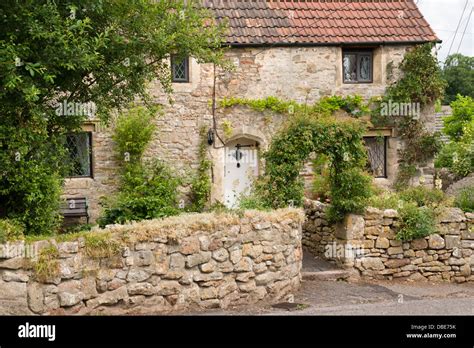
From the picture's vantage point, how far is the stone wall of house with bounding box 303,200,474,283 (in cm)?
1207

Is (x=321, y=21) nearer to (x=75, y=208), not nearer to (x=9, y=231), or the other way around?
(x=75, y=208)

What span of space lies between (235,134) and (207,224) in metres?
7.23

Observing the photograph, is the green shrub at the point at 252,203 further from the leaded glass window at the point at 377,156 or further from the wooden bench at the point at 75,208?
the leaded glass window at the point at 377,156

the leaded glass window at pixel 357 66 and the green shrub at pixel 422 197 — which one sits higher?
the leaded glass window at pixel 357 66

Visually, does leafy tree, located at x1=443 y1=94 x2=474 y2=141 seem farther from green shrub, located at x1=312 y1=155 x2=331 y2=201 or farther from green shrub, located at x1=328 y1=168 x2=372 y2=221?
green shrub, located at x1=328 y1=168 x2=372 y2=221

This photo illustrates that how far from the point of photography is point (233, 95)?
16.1m

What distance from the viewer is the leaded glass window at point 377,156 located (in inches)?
669

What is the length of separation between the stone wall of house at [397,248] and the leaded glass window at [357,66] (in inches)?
216

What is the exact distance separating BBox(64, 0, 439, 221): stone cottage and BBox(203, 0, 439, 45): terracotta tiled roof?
0.09 feet

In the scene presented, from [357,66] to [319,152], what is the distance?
19.2ft

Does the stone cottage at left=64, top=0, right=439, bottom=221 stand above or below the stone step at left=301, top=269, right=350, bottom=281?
above

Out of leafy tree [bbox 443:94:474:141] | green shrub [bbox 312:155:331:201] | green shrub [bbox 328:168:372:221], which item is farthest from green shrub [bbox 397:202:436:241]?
leafy tree [bbox 443:94:474:141]

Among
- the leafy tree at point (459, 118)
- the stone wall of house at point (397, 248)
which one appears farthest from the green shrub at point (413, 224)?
the leafy tree at point (459, 118)

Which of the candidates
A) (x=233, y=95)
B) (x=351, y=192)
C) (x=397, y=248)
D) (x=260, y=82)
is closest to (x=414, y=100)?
(x=260, y=82)
